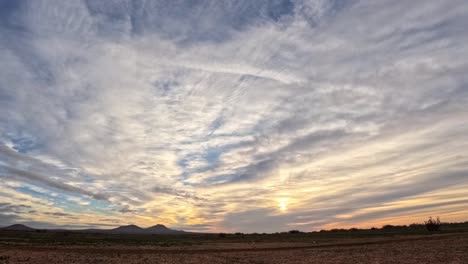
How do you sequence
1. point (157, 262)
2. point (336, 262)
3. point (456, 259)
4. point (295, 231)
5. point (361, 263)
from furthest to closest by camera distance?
point (295, 231) < point (157, 262) < point (336, 262) < point (361, 263) < point (456, 259)

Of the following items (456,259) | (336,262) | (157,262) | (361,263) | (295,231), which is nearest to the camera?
(456,259)

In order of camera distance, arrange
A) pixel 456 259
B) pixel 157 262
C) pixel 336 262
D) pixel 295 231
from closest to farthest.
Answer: pixel 456 259, pixel 336 262, pixel 157 262, pixel 295 231

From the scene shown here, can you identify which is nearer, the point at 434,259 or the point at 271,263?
the point at 434,259

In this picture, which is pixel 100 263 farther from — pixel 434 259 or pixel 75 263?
pixel 434 259

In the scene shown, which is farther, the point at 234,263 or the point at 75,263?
the point at 234,263

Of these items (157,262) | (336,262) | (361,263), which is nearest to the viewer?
(361,263)

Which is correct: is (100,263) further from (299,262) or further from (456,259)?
(456,259)

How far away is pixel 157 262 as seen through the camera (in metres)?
35.7

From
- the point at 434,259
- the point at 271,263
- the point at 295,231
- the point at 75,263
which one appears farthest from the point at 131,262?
the point at 295,231

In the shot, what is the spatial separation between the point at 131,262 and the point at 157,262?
271cm

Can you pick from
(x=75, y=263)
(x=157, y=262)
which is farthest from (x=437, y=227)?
(x=75, y=263)

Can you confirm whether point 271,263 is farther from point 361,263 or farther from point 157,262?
point 157,262

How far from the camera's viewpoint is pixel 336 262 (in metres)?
33.0

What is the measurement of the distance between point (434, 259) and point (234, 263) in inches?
731
